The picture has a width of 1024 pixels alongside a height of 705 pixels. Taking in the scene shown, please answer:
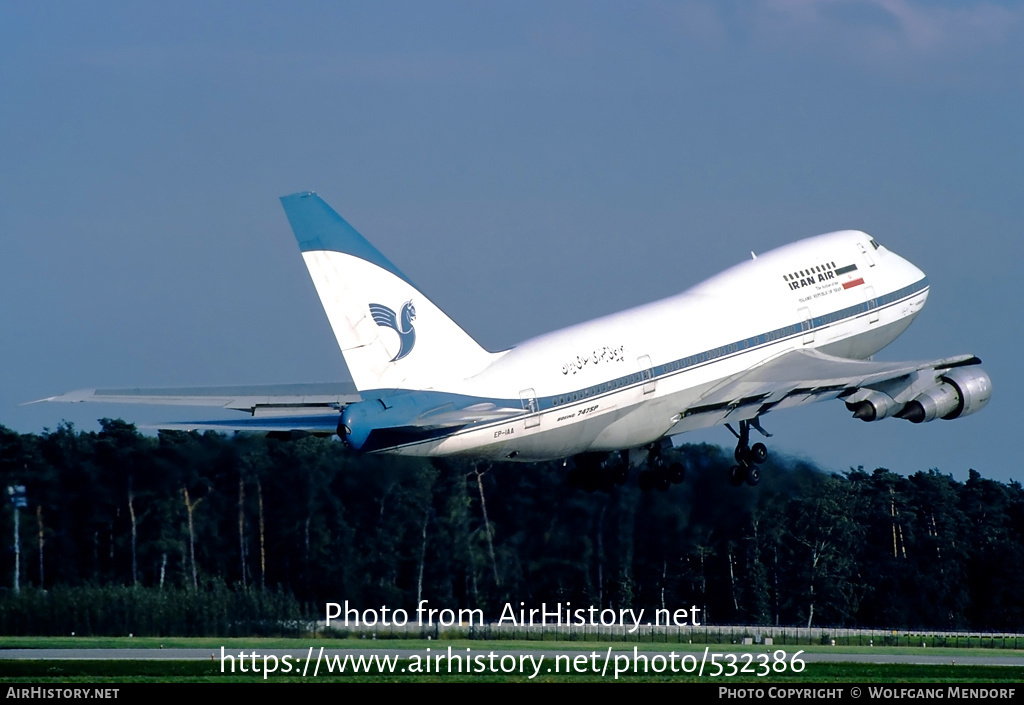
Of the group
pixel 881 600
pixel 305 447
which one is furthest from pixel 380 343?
pixel 881 600

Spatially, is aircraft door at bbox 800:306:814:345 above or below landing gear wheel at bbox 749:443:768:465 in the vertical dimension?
above

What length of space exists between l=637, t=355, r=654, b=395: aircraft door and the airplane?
4cm

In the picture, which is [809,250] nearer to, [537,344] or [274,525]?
[537,344]

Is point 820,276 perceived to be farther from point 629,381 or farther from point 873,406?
point 629,381

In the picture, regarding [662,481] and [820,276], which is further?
[820,276]

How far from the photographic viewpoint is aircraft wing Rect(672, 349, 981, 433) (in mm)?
53531

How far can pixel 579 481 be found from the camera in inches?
2216

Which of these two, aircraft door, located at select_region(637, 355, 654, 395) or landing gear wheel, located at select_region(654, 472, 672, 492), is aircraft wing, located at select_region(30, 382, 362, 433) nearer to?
aircraft door, located at select_region(637, 355, 654, 395)

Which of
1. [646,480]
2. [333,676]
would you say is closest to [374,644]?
[333,676]

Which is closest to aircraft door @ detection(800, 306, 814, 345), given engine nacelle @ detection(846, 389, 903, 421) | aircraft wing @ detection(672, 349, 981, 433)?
aircraft wing @ detection(672, 349, 981, 433)

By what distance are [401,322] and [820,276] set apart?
1617 cm

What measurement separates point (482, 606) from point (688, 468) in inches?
265

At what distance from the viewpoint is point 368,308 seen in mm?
45406

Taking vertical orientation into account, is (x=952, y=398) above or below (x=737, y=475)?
above
